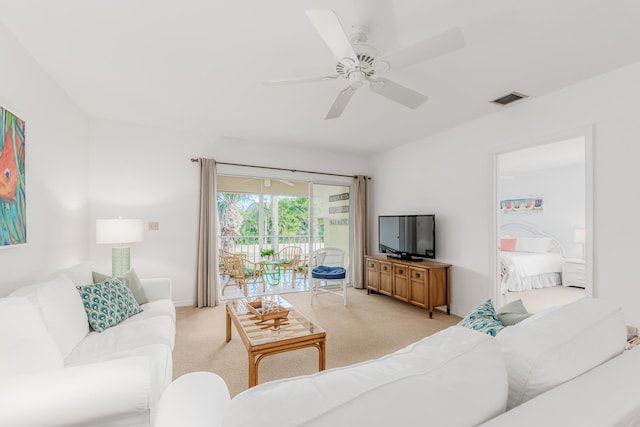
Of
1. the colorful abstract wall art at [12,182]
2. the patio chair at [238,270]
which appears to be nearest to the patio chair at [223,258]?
the patio chair at [238,270]

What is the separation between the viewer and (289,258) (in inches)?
241

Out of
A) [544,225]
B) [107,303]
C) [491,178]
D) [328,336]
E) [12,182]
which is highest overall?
[491,178]

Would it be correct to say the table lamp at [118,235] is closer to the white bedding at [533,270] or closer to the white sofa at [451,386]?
the white sofa at [451,386]

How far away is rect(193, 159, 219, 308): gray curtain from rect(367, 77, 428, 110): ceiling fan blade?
2925mm

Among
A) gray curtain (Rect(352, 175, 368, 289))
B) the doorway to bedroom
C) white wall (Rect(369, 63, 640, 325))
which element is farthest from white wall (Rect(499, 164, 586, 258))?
gray curtain (Rect(352, 175, 368, 289))

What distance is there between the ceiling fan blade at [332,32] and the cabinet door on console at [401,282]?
3.09m

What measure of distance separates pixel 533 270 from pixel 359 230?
3.19 m

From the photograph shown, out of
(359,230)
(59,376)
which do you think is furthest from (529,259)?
(59,376)

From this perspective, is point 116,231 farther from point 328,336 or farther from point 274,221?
point 274,221

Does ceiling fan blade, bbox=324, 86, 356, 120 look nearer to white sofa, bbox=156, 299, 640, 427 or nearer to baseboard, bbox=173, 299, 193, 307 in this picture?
white sofa, bbox=156, 299, 640, 427

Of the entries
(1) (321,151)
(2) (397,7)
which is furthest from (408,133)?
(2) (397,7)

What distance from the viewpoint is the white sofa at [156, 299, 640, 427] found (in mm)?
555

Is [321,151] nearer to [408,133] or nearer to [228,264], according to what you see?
[408,133]

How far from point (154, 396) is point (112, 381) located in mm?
192
